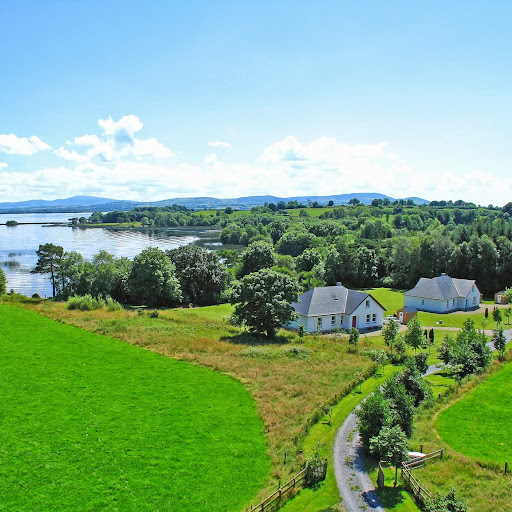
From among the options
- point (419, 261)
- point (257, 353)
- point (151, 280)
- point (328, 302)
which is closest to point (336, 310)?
point (328, 302)

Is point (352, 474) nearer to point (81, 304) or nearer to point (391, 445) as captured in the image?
point (391, 445)

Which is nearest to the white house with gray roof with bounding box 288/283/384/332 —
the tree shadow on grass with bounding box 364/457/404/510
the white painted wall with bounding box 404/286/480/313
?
the white painted wall with bounding box 404/286/480/313

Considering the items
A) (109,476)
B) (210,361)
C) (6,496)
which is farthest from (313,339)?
(6,496)

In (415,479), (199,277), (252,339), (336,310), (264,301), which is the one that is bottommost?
(252,339)

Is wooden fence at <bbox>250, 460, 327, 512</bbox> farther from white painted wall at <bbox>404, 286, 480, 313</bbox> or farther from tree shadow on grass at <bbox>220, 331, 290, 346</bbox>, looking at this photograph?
white painted wall at <bbox>404, 286, 480, 313</bbox>

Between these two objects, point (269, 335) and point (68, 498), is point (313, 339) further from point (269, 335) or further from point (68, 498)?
point (68, 498)

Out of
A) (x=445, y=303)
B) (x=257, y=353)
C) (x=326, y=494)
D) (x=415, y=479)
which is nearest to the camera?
(x=326, y=494)
